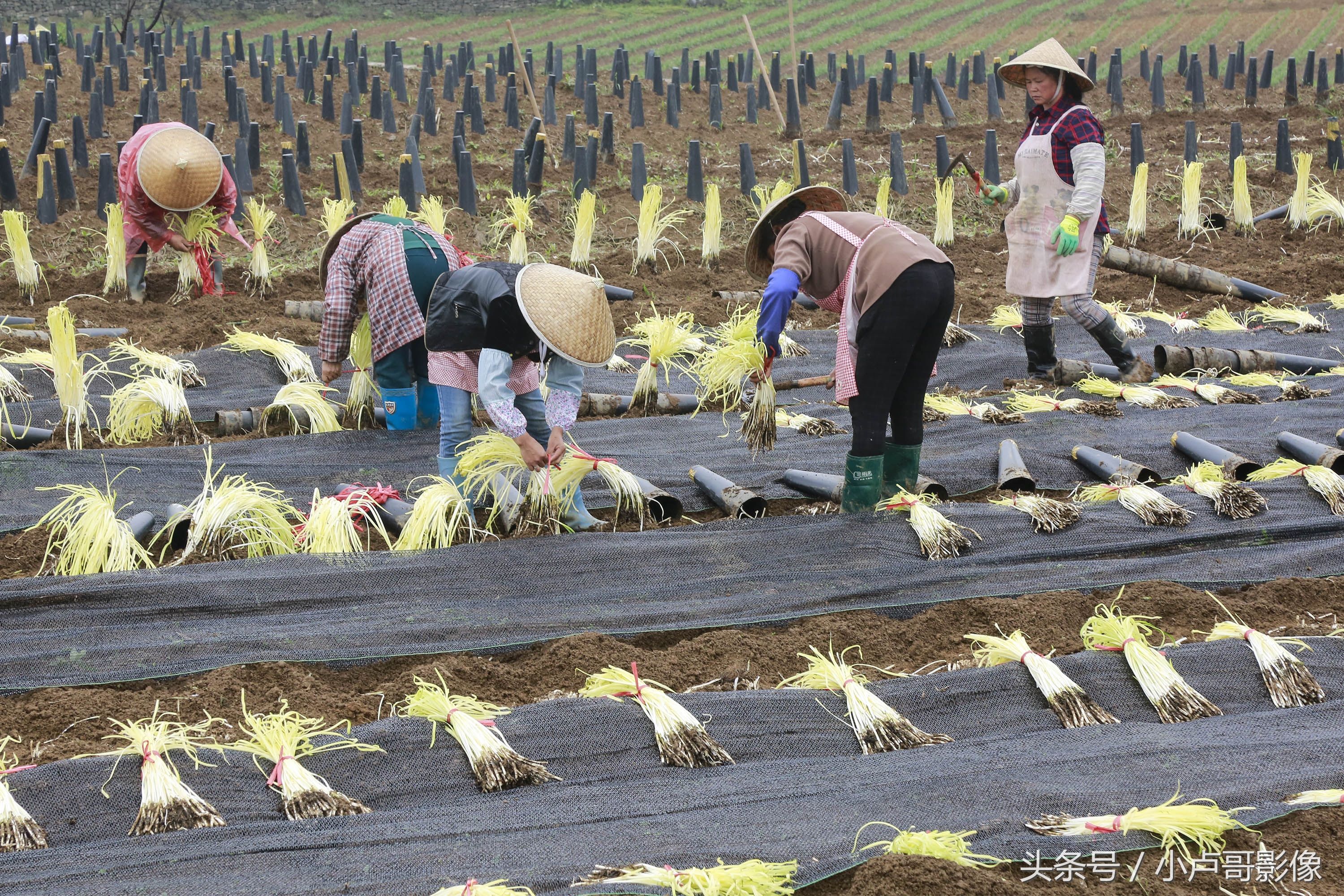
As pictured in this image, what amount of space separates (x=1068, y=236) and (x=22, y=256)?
19.6 feet

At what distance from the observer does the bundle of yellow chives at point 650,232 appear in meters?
8.15

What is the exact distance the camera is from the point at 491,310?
12.6ft

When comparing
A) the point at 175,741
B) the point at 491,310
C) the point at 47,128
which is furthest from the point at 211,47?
the point at 175,741

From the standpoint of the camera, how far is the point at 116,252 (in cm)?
754

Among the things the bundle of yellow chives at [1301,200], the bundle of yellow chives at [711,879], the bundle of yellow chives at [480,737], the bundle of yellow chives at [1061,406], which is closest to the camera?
the bundle of yellow chives at [711,879]

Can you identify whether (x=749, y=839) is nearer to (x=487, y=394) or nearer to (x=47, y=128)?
(x=487, y=394)

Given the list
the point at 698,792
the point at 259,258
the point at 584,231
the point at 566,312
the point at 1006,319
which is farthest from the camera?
the point at 584,231

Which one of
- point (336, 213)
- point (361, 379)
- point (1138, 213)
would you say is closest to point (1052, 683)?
point (361, 379)

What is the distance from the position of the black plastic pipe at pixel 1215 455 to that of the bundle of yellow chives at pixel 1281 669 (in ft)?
4.59

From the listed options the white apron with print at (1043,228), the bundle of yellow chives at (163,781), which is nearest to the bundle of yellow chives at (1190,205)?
the white apron with print at (1043,228)

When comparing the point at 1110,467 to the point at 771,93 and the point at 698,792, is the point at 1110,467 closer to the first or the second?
the point at 698,792

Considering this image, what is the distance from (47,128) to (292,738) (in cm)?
800

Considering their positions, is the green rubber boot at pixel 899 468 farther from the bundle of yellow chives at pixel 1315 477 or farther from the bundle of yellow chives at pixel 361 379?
the bundle of yellow chives at pixel 361 379

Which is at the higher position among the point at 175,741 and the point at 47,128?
the point at 47,128
